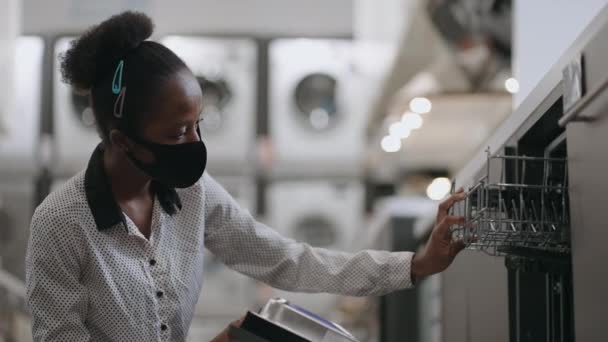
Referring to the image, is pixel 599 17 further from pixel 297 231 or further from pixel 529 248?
pixel 297 231

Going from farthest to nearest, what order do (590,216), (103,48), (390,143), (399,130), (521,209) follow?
(390,143)
(399,130)
(103,48)
(521,209)
(590,216)

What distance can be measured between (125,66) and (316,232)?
792 cm

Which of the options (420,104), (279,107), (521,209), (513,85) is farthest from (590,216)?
(279,107)

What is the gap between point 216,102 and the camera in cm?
1011

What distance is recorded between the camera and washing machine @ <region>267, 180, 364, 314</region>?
32.7 ft

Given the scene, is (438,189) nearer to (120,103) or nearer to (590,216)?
(120,103)

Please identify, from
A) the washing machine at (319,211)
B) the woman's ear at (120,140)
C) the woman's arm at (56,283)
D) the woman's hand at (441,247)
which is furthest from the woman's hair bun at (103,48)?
the washing machine at (319,211)

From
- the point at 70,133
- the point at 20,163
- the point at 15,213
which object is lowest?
the point at 15,213

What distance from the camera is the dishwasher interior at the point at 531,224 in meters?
1.78

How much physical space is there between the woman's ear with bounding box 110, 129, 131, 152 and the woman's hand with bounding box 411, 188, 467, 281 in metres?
0.61

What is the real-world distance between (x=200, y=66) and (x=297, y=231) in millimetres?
1792

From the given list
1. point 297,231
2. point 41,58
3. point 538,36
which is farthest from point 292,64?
point 538,36

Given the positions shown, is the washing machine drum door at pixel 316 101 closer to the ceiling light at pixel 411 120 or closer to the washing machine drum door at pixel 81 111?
the ceiling light at pixel 411 120

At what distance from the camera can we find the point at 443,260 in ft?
7.03
